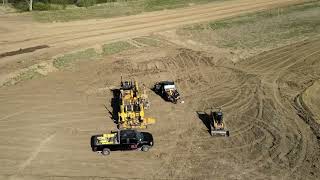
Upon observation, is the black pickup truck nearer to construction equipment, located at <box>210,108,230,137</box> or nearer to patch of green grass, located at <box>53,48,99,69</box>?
construction equipment, located at <box>210,108,230,137</box>

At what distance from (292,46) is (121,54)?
2036 cm

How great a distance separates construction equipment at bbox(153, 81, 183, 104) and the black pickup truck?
25.9 ft

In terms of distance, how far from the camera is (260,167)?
32406 mm

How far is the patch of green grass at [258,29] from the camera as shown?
57938mm

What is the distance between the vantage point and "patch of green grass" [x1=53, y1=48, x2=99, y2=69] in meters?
49.6

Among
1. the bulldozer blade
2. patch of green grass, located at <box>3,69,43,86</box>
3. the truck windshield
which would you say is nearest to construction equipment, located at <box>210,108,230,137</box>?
the bulldozer blade

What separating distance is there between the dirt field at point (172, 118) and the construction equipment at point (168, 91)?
0.63 m

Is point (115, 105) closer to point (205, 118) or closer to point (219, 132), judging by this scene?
point (205, 118)

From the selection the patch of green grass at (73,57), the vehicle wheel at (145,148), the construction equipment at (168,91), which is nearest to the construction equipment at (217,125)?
the construction equipment at (168,91)

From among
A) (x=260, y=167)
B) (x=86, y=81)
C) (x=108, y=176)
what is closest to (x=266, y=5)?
(x=86, y=81)

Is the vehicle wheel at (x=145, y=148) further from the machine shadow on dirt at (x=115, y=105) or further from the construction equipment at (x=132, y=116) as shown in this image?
the machine shadow on dirt at (x=115, y=105)

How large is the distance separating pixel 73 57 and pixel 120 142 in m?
20.3

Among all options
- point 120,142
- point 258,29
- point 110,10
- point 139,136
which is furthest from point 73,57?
point 258,29

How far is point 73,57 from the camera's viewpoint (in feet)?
168
